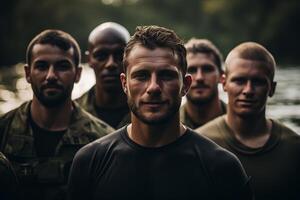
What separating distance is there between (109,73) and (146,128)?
2.98 m

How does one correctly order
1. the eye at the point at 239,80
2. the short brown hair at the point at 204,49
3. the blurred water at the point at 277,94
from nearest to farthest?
1. the eye at the point at 239,80
2. the short brown hair at the point at 204,49
3. the blurred water at the point at 277,94

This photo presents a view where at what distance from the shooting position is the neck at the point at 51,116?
6.62m

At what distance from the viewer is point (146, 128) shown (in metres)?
4.60

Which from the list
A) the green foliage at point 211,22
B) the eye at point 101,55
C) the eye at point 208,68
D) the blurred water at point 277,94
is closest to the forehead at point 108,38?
the eye at point 101,55

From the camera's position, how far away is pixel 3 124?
6.60 m

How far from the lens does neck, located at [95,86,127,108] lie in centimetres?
764

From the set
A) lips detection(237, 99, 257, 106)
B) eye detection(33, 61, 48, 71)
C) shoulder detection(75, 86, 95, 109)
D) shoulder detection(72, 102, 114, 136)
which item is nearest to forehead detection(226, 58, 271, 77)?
lips detection(237, 99, 257, 106)

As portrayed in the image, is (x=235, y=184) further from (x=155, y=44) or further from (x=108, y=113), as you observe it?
(x=108, y=113)

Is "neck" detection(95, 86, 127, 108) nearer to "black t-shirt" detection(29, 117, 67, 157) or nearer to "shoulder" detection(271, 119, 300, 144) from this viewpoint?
"black t-shirt" detection(29, 117, 67, 157)

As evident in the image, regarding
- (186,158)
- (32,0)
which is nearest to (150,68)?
(186,158)

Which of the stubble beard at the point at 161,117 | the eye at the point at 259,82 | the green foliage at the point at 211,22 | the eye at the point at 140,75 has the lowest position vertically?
the green foliage at the point at 211,22

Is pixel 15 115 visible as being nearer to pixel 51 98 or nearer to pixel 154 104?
pixel 51 98

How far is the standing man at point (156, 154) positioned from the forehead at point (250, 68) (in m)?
1.88

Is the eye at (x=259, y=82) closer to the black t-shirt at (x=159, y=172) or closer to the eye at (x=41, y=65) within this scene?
the black t-shirt at (x=159, y=172)
